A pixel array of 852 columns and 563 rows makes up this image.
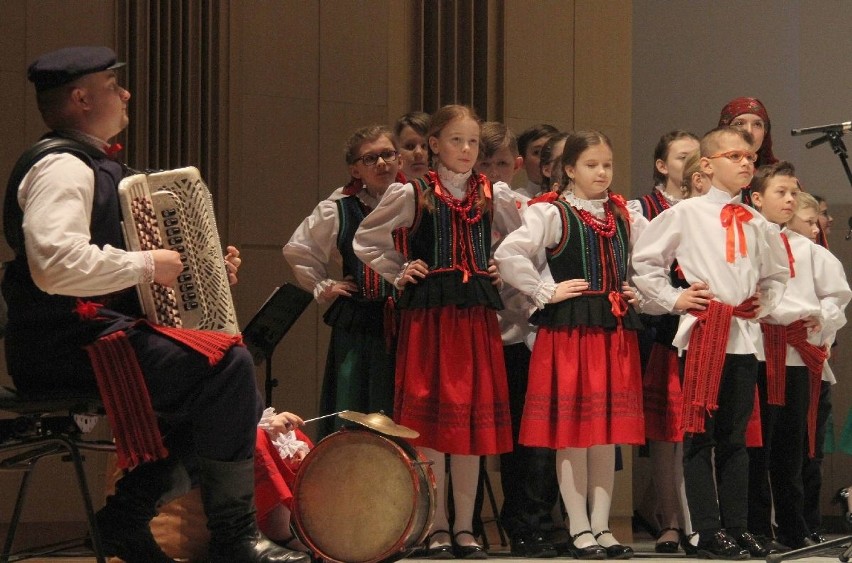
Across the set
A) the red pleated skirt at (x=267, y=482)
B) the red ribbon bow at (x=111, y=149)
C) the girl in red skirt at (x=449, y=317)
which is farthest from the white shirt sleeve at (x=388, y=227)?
the red ribbon bow at (x=111, y=149)

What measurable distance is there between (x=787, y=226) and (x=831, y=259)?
0.35 metres

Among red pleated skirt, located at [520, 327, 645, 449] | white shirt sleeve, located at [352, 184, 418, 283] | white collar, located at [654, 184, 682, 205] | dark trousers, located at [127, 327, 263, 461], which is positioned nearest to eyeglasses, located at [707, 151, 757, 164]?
white collar, located at [654, 184, 682, 205]

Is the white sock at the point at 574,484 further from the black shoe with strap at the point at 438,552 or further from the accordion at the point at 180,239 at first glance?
the accordion at the point at 180,239

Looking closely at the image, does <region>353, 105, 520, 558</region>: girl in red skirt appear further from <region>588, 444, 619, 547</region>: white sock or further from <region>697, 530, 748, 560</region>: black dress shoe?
<region>697, 530, 748, 560</region>: black dress shoe

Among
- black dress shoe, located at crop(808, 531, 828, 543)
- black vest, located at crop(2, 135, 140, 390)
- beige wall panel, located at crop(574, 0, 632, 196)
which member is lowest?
black dress shoe, located at crop(808, 531, 828, 543)

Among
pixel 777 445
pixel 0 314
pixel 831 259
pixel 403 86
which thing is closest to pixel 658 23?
pixel 403 86

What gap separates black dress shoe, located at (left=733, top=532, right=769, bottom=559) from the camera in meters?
4.89

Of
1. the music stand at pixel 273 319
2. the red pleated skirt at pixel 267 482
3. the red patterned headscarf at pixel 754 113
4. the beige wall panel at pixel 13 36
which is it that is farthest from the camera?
the beige wall panel at pixel 13 36

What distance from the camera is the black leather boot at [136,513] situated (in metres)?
3.77

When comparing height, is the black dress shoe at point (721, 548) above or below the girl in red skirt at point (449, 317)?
below

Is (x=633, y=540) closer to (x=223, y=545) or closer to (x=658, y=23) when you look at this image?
(x=223, y=545)

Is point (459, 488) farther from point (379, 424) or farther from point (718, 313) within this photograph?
point (718, 313)

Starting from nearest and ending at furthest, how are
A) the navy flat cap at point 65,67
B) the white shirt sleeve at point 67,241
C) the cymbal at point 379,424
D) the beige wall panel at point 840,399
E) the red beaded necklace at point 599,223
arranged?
the white shirt sleeve at point 67,241 → the navy flat cap at point 65,67 → the cymbal at point 379,424 → the red beaded necklace at point 599,223 → the beige wall panel at point 840,399

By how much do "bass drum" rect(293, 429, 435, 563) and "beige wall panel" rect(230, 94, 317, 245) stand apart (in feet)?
8.48
